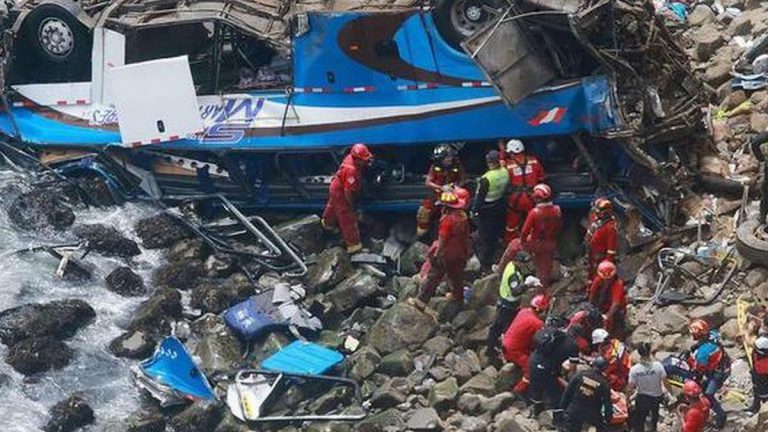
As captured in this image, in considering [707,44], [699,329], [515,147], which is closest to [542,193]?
[515,147]

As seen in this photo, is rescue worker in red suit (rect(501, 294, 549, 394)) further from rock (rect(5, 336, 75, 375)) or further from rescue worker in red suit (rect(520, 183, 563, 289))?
rock (rect(5, 336, 75, 375))

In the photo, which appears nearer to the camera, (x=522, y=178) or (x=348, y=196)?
(x=522, y=178)

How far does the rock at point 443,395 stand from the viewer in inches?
433

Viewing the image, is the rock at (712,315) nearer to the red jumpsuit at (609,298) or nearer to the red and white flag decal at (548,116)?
the red jumpsuit at (609,298)

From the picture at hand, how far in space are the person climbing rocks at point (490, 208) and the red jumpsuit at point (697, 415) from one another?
3.08 metres

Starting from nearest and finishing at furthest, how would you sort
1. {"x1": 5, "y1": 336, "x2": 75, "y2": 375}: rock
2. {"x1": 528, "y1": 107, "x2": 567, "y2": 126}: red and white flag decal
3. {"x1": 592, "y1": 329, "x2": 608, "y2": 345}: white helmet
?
A: {"x1": 592, "y1": 329, "x2": 608, "y2": 345}: white helmet
{"x1": 5, "y1": 336, "x2": 75, "y2": 375}: rock
{"x1": 528, "y1": 107, "x2": 567, "y2": 126}: red and white flag decal

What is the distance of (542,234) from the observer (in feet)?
38.7

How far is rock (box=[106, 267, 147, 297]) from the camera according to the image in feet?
43.1

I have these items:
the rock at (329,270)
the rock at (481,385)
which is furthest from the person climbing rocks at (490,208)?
the rock at (481,385)

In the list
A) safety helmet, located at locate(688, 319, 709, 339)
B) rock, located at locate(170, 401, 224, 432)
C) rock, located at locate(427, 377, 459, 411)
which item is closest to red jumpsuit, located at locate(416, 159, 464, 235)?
rock, located at locate(427, 377, 459, 411)

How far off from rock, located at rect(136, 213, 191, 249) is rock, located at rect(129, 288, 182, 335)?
1.08 m

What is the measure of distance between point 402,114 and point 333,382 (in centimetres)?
281

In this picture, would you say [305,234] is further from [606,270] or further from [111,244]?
[606,270]

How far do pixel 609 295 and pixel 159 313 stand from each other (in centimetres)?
419
